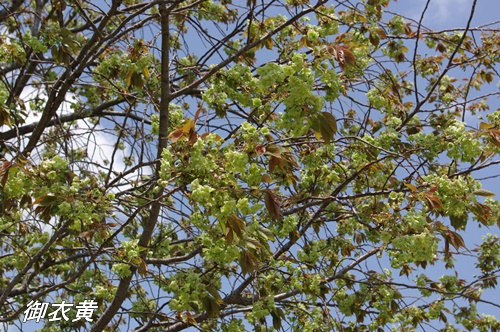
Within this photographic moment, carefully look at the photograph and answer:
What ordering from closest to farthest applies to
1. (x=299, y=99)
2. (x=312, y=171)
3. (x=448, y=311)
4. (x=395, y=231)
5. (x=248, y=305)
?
Answer: (x=299, y=99), (x=395, y=231), (x=312, y=171), (x=248, y=305), (x=448, y=311)

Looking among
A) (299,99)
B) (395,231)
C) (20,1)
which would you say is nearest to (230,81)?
(299,99)

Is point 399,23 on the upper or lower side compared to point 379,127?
upper

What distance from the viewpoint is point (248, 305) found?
4438mm

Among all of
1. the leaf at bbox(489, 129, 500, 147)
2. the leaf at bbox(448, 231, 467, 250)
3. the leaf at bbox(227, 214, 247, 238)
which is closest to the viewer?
the leaf at bbox(227, 214, 247, 238)

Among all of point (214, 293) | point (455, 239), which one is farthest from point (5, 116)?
point (455, 239)

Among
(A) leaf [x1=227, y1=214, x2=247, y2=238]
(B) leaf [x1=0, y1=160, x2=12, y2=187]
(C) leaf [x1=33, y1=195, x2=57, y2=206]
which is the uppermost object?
(B) leaf [x1=0, y1=160, x2=12, y2=187]

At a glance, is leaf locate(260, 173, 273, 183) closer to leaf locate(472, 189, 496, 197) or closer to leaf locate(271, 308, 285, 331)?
leaf locate(472, 189, 496, 197)

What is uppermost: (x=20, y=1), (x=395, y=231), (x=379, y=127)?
(x=20, y=1)

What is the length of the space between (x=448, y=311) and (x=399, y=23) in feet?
7.51

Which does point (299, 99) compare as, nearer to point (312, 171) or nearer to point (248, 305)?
point (312, 171)

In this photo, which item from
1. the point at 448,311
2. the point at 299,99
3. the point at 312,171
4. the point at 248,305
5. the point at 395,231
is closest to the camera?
the point at 299,99

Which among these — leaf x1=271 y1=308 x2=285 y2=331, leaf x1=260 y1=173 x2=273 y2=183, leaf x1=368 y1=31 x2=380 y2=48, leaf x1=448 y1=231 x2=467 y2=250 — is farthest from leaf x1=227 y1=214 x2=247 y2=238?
leaf x1=368 y1=31 x2=380 y2=48

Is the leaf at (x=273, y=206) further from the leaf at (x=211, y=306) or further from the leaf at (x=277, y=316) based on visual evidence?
the leaf at (x=277, y=316)

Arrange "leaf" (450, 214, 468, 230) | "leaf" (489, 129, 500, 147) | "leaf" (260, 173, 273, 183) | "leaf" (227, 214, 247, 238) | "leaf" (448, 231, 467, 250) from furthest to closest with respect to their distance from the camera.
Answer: "leaf" (450, 214, 468, 230) → "leaf" (448, 231, 467, 250) → "leaf" (489, 129, 500, 147) → "leaf" (260, 173, 273, 183) → "leaf" (227, 214, 247, 238)
